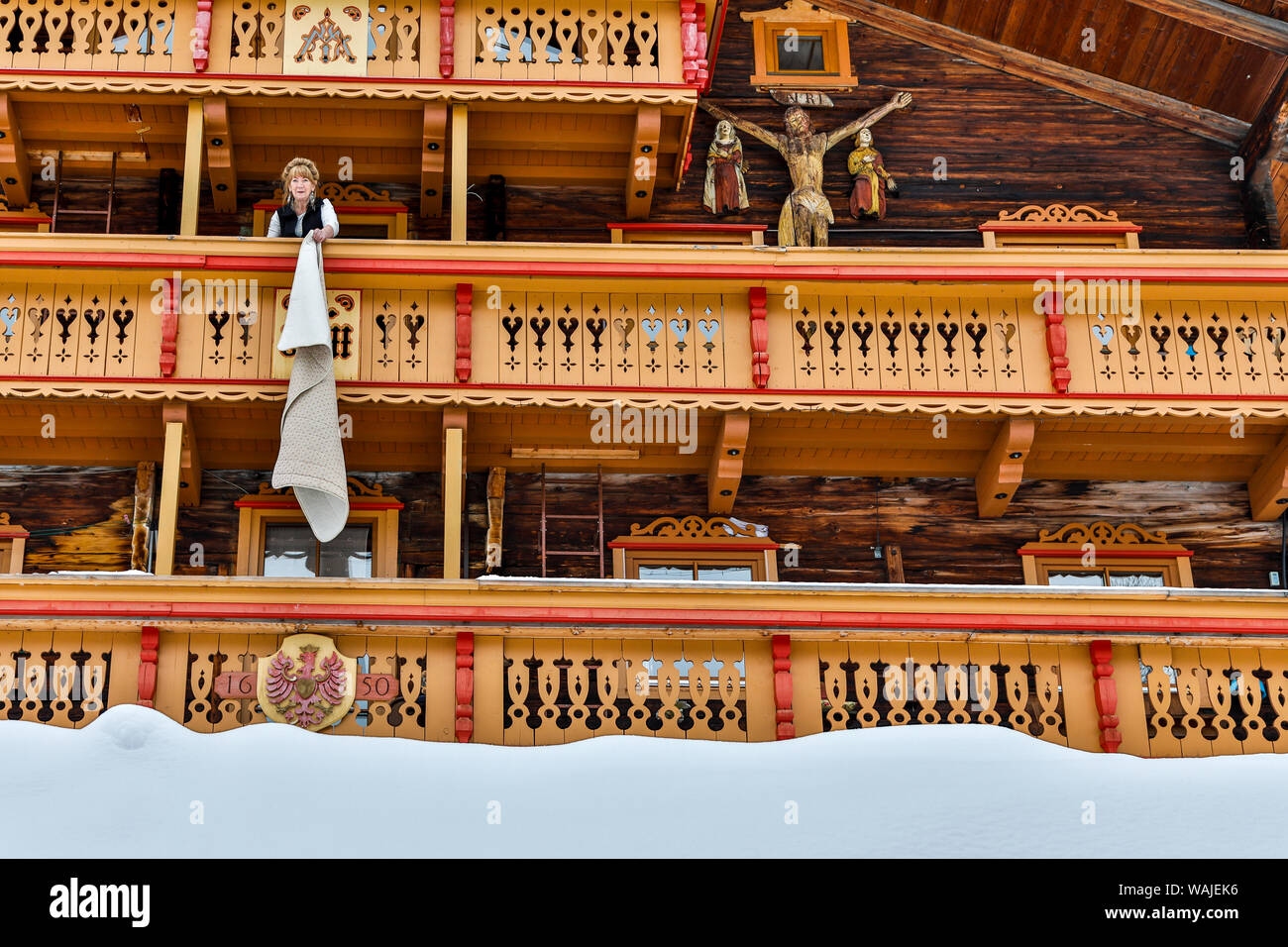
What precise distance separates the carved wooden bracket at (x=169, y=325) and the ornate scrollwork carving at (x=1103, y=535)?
27.4 ft

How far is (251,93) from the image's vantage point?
16281 millimetres

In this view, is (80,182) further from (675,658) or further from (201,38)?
(675,658)

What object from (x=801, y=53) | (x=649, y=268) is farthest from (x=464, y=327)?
(x=801, y=53)

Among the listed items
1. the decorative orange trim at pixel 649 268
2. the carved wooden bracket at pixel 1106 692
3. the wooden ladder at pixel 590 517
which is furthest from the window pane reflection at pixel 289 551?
the carved wooden bracket at pixel 1106 692

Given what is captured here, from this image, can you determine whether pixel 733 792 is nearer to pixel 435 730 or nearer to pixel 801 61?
pixel 435 730

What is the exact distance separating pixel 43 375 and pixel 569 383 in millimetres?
4594

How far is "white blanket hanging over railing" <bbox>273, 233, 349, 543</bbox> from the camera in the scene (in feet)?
44.9

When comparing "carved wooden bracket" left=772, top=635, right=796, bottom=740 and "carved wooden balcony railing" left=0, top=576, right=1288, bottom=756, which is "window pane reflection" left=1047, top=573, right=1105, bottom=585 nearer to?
"carved wooden balcony railing" left=0, top=576, right=1288, bottom=756

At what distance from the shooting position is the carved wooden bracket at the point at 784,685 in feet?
41.6

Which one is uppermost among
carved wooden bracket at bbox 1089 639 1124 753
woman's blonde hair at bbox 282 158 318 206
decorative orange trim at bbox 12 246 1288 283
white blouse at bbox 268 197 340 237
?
woman's blonde hair at bbox 282 158 318 206

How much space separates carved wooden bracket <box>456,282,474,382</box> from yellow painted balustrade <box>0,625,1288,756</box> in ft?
10.0

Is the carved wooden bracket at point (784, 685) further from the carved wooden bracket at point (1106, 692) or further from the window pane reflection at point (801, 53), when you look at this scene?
the window pane reflection at point (801, 53)

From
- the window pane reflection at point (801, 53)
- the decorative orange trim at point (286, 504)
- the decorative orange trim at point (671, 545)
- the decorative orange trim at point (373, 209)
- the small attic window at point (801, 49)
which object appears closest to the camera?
the decorative orange trim at point (286, 504)

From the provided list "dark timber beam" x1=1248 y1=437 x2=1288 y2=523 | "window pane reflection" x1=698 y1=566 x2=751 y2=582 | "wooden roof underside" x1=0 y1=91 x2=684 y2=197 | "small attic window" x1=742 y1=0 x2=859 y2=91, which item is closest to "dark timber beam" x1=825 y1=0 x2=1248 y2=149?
"small attic window" x1=742 y1=0 x2=859 y2=91
